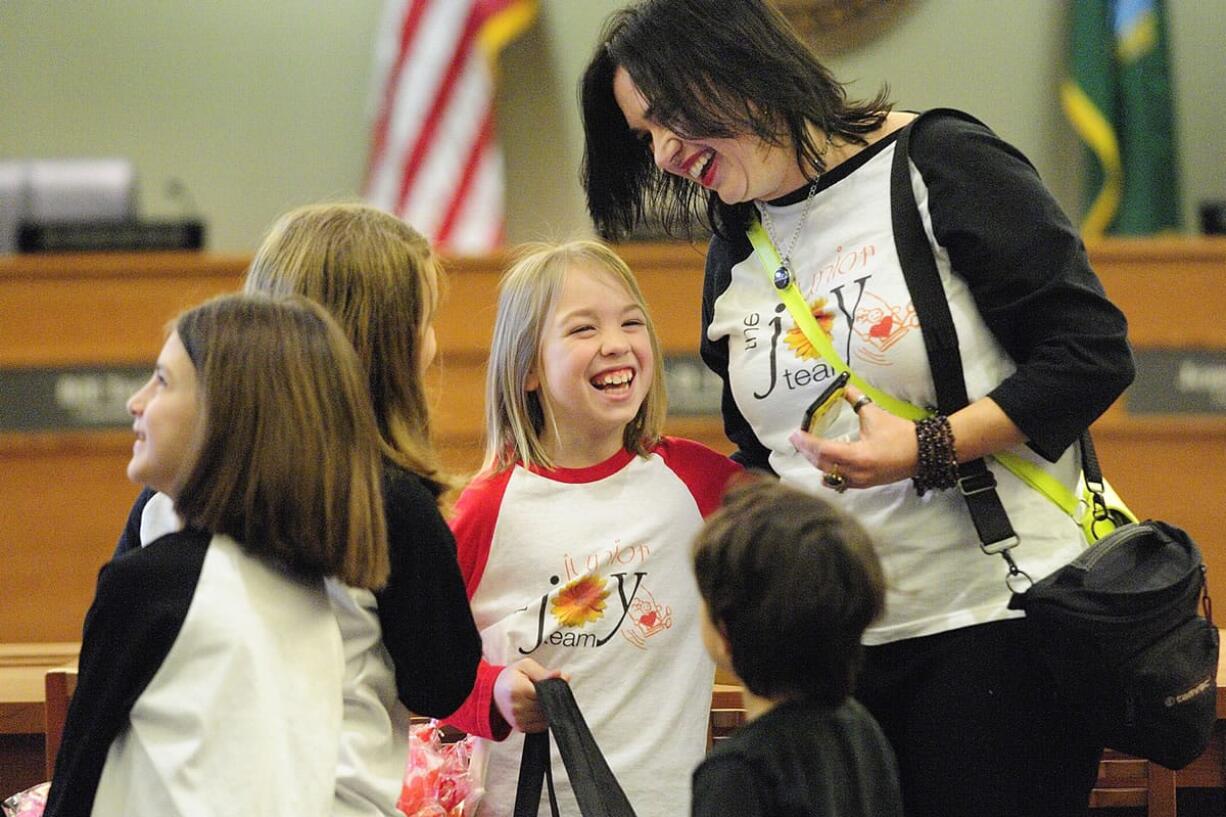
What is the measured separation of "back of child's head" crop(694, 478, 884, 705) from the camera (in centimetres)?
143

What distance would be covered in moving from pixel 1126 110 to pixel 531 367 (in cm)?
415

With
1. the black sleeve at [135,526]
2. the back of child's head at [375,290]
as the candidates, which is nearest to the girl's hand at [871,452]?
the back of child's head at [375,290]

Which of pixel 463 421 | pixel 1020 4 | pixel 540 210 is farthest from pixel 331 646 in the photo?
pixel 1020 4

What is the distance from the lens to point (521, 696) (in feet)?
6.07

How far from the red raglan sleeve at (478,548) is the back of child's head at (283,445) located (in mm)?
361

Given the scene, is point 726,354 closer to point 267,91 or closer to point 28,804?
point 28,804

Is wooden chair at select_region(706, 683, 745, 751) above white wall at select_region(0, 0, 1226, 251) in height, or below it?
below

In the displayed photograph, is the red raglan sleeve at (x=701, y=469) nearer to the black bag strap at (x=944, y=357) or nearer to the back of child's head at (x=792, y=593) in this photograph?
Answer: the black bag strap at (x=944, y=357)

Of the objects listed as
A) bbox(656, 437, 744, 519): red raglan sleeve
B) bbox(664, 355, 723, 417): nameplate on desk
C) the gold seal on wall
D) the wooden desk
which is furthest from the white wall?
bbox(656, 437, 744, 519): red raglan sleeve

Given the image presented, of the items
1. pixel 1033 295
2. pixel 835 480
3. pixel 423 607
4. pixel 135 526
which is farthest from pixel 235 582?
pixel 1033 295

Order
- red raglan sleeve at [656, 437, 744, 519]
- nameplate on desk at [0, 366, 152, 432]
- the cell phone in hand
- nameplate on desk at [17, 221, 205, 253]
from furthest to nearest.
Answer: nameplate on desk at [17, 221, 205, 253] < nameplate on desk at [0, 366, 152, 432] < red raglan sleeve at [656, 437, 744, 519] < the cell phone in hand

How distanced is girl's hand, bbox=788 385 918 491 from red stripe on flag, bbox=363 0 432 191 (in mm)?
4247

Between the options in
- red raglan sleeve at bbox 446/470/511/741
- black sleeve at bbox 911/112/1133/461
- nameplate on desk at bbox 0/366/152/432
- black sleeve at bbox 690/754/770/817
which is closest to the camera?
black sleeve at bbox 690/754/770/817

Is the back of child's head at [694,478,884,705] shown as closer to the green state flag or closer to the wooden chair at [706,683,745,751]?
the wooden chair at [706,683,745,751]
